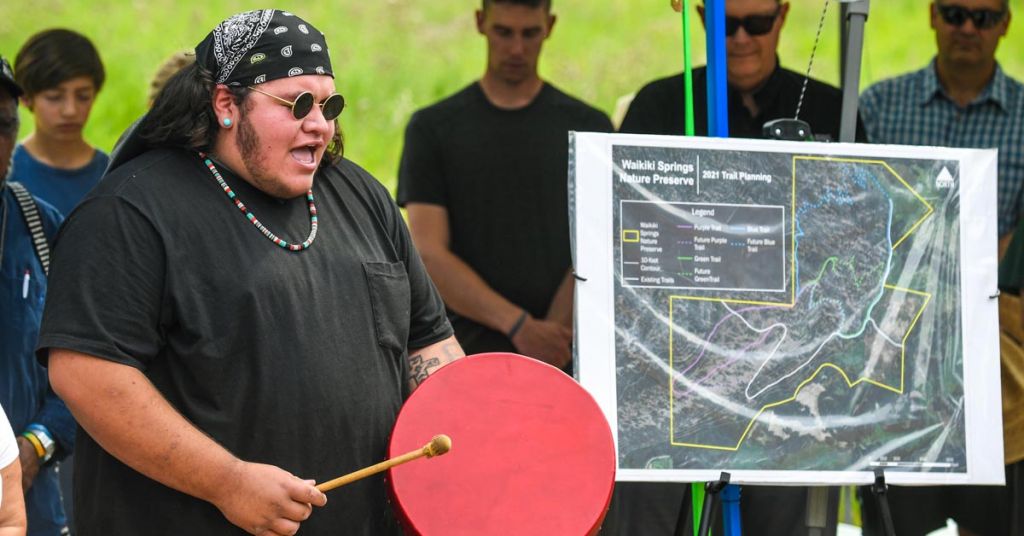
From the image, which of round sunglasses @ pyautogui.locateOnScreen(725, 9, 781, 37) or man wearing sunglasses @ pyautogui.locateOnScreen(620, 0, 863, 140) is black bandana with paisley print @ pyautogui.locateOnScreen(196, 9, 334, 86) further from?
round sunglasses @ pyautogui.locateOnScreen(725, 9, 781, 37)

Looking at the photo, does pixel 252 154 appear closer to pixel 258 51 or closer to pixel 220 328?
pixel 258 51

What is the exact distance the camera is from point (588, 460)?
2.29 meters

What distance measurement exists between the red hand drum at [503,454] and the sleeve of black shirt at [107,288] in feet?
1.54

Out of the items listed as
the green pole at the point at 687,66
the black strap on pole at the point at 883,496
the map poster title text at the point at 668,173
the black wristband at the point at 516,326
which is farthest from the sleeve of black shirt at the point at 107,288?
the black wristband at the point at 516,326

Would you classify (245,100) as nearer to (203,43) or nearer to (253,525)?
(203,43)

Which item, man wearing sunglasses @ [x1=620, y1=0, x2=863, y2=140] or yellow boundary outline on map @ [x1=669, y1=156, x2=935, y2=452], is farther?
man wearing sunglasses @ [x1=620, y1=0, x2=863, y2=140]

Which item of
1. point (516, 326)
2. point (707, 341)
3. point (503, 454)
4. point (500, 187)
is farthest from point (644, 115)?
point (503, 454)

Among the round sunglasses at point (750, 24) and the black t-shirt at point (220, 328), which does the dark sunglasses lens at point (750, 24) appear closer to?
the round sunglasses at point (750, 24)

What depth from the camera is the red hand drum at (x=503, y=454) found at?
7.22 ft

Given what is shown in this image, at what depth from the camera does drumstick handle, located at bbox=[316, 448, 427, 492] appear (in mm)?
2027

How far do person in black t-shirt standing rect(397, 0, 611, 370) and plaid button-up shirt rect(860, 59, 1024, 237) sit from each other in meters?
1.02

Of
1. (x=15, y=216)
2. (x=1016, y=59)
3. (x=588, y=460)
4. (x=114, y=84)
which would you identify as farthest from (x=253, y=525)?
(x=1016, y=59)

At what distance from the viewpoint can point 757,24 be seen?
345 centimetres

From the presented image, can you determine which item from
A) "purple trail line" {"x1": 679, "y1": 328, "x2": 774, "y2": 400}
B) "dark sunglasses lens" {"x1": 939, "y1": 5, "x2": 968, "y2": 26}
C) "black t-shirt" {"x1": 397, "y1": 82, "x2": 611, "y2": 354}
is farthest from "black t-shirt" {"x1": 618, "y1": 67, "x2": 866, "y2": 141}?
"dark sunglasses lens" {"x1": 939, "y1": 5, "x2": 968, "y2": 26}
